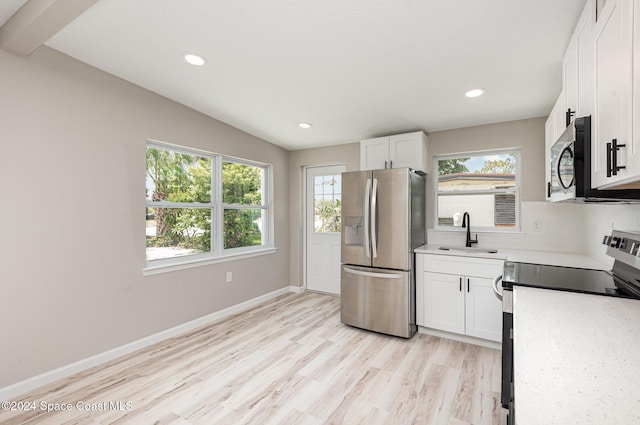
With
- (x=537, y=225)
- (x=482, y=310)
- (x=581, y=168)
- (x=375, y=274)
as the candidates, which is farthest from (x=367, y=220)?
(x=581, y=168)

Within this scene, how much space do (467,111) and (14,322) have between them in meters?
4.11

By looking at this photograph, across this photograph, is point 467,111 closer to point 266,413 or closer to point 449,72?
point 449,72

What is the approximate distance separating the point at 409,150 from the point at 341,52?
1.68m

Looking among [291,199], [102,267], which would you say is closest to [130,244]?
[102,267]

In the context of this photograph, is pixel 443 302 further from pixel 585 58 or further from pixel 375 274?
pixel 585 58

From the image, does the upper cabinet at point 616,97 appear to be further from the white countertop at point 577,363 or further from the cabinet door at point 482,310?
the cabinet door at point 482,310

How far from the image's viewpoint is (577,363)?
0.79 metres

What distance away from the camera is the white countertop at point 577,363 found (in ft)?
1.98

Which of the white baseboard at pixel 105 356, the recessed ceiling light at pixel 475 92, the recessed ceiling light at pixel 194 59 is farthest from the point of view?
the recessed ceiling light at pixel 475 92

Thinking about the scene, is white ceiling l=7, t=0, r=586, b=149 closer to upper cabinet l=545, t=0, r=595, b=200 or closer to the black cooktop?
upper cabinet l=545, t=0, r=595, b=200

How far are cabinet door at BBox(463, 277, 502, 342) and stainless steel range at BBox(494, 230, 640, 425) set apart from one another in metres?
0.81

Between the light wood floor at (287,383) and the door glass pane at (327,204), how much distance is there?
70.3 inches

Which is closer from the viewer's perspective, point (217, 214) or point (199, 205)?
point (199, 205)

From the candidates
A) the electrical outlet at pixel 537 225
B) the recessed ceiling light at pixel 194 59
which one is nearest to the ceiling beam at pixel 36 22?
the recessed ceiling light at pixel 194 59
